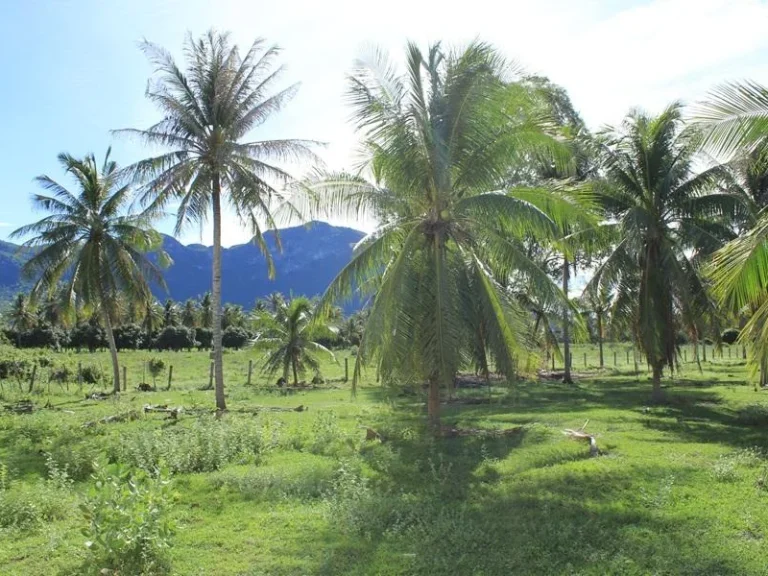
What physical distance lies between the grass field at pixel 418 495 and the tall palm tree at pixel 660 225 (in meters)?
3.12

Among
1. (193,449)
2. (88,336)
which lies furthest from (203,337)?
(193,449)

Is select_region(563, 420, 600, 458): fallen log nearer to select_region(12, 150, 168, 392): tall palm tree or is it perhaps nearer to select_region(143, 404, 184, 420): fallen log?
select_region(143, 404, 184, 420): fallen log

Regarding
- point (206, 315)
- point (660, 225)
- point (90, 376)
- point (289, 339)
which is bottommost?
point (90, 376)

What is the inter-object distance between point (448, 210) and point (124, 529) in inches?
306

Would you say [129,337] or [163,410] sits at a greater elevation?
[129,337]

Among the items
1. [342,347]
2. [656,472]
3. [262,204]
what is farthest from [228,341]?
[656,472]

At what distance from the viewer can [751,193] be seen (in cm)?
1928

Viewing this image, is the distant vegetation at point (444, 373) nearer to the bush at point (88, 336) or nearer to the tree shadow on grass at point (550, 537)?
the tree shadow on grass at point (550, 537)

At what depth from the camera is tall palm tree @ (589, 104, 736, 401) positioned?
1630 cm

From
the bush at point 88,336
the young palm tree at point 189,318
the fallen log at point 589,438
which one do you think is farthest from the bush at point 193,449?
the young palm tree at point 189,318

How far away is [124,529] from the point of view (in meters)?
5.25

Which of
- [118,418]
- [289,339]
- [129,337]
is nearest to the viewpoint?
[118,418]

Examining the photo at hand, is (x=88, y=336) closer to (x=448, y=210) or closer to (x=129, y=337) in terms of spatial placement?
(x=129, y=337)

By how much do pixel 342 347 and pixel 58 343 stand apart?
87.6ft
